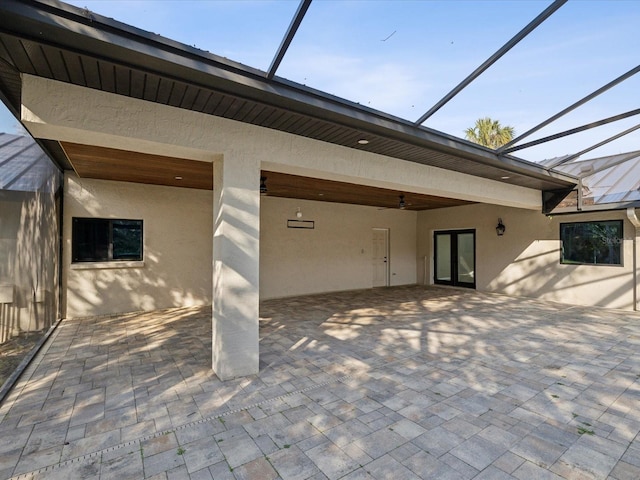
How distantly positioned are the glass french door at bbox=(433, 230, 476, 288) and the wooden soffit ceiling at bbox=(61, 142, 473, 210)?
2.52 m

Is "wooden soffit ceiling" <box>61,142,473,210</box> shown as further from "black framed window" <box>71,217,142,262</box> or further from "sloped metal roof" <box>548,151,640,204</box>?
"sloped metal roof" <box>548,151,640,204</box>

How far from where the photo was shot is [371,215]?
9680 mm

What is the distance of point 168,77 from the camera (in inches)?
95.6

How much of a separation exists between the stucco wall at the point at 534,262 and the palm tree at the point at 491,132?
721 cm

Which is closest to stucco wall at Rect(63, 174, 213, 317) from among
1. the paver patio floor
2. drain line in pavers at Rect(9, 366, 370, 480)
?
the paver patio floor

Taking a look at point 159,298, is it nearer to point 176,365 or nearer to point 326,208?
point 176,365

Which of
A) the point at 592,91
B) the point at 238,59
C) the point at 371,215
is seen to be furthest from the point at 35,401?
the point at 371,215

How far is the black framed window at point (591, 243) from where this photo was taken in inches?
263

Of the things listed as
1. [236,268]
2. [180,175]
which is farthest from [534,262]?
[180,175]

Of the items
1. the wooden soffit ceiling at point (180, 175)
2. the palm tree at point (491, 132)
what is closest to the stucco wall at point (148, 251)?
the wooden soffit ceiling at point (180, 175)

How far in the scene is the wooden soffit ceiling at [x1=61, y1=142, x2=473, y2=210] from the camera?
4.27m

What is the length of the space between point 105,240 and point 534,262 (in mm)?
9664

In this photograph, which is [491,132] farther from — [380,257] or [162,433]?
[162,433]

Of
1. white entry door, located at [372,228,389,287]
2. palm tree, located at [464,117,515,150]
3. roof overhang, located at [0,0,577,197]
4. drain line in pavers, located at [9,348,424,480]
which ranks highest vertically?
palm tree, located at [464,117,515,150]
